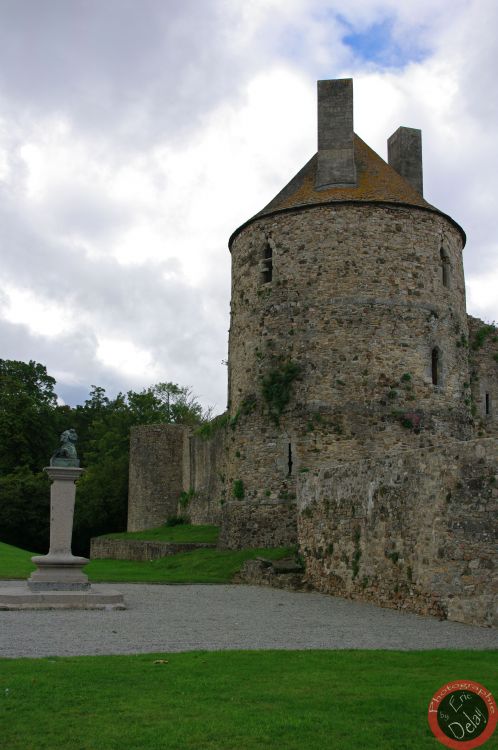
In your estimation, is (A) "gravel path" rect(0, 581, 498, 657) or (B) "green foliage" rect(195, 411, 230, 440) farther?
(B) "green foliage" rect(195, 411, 230, 440)

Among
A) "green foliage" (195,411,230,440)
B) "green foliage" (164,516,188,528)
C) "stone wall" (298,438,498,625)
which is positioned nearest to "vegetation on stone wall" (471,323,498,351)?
"stone wall" (298,438,498,625)

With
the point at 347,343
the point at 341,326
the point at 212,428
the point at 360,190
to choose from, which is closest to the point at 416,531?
the point at 347,343

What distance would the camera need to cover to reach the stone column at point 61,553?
642 inches

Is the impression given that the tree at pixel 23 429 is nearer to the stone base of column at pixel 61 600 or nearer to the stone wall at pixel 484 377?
the stone wall at pixel 484 377

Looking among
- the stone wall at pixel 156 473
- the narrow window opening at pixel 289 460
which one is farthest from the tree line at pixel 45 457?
the narrow window opening at pixel 289 460

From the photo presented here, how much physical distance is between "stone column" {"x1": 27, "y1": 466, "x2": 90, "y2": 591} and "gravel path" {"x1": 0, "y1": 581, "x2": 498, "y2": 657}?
1.29 m

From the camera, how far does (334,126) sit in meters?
27.3

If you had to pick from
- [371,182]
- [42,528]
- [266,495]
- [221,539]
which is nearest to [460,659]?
[266,495]

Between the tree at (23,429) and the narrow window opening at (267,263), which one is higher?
the narrow window opening at (267,263)

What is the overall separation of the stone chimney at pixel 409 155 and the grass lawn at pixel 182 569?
14056mm

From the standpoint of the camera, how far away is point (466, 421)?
2584 centimetres

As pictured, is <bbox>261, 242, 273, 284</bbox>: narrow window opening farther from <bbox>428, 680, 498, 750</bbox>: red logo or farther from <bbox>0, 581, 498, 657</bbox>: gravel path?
<bbox>428, 680, 498, 750</bbox>: red logo

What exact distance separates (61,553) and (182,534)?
18654mm

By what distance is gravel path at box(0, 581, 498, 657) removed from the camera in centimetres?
1048
